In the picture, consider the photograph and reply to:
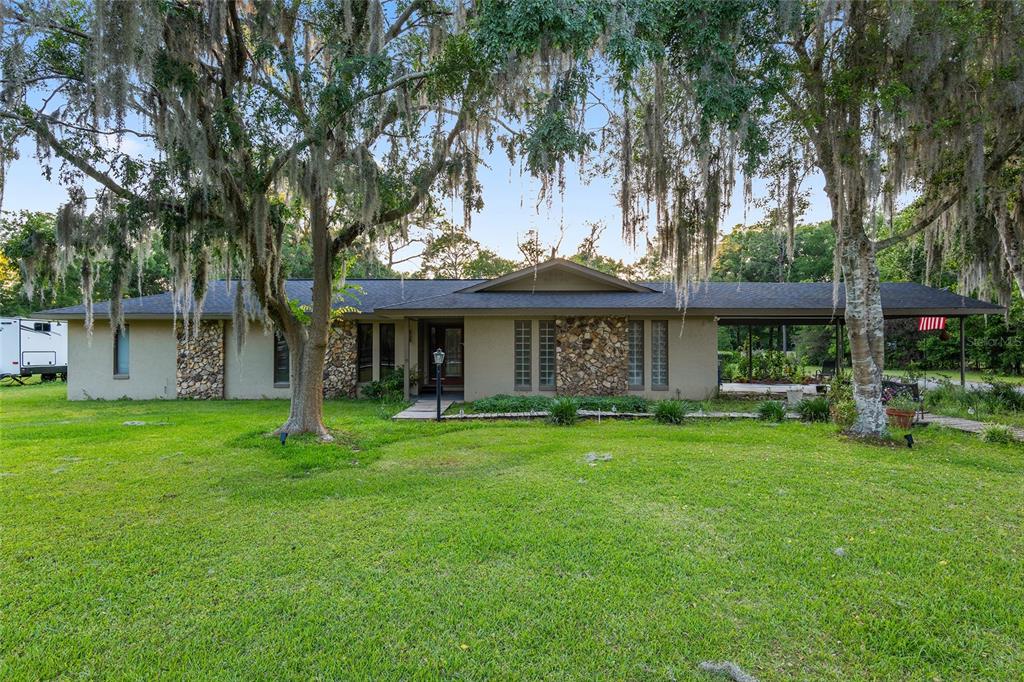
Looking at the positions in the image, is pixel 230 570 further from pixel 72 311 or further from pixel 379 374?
pixel 72 311

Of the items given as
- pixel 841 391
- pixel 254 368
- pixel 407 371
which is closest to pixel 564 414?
pixel 407 371

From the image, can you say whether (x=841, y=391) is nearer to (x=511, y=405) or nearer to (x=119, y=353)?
(x=511, y=405)

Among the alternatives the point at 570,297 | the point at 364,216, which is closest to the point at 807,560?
the point at 364,216

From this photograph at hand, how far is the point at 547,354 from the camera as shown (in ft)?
36.9

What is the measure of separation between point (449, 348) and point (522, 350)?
355 cm

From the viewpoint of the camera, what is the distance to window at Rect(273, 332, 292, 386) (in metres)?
12.2

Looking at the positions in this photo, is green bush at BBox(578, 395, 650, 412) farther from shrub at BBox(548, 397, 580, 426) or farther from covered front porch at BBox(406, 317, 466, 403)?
covered front porch at BBox(406, 317, 466, 403)

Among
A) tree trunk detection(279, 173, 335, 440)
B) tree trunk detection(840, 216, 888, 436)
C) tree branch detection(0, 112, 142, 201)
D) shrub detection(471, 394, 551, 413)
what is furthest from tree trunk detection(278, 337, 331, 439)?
tree trunk detection(840, 216, 888, 436)

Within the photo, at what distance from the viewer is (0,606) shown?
107 inches

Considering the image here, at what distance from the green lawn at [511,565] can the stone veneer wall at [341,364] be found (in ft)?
19.3

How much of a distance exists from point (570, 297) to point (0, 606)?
10.1 m

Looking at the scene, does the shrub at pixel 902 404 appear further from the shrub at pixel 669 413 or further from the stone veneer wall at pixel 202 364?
the stone veneer wall at pixel 202 364

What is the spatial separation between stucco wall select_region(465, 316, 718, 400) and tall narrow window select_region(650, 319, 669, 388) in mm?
121

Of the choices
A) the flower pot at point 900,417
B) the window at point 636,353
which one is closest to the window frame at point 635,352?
the window at point 636,353
